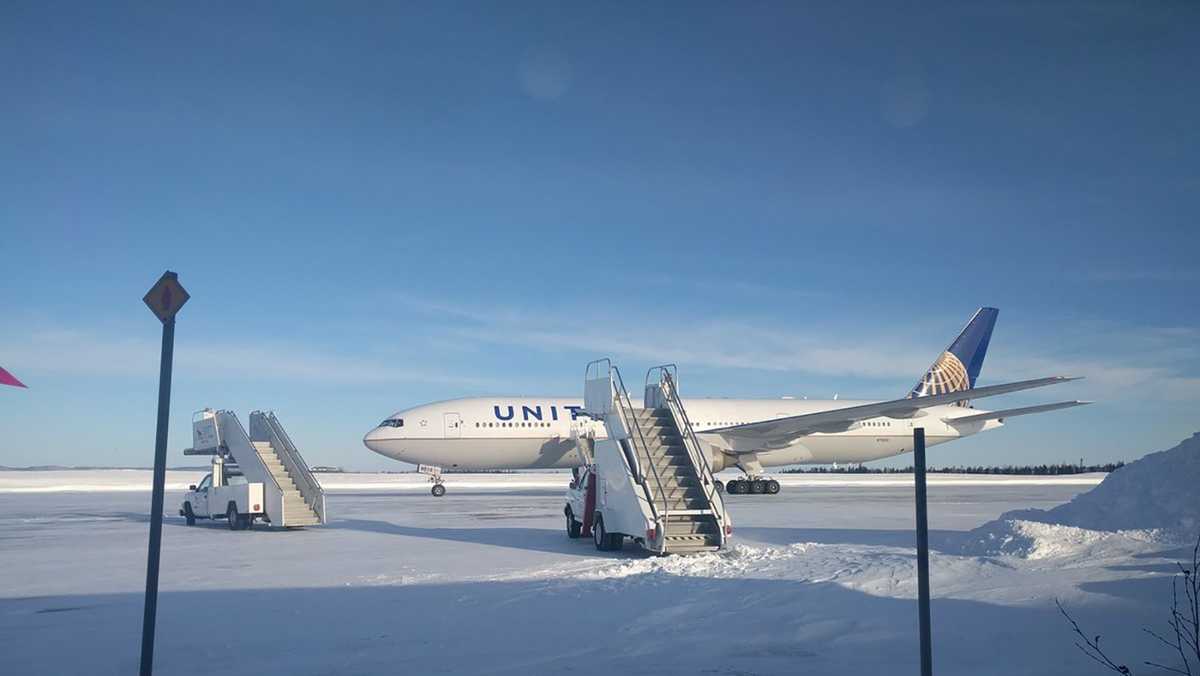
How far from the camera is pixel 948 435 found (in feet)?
135

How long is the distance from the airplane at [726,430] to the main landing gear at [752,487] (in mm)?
38

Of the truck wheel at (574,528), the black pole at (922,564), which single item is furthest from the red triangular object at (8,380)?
the truck wheel at (574,528)

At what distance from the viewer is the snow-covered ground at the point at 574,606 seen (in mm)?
7215

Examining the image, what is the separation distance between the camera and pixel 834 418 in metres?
31.3

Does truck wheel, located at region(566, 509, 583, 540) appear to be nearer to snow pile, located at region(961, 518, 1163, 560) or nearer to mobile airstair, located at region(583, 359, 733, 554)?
mobile airstair, located at region(583, 359, 733, 554)

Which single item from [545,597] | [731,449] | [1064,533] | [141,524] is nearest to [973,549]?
[1064,533]

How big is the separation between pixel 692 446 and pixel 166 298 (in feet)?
34.9

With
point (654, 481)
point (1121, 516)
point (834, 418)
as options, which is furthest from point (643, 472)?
point (834, 418)

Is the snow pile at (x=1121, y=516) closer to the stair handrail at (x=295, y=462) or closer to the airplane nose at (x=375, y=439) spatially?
the stair handrail at (x=295, y=462)

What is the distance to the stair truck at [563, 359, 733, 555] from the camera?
14203mm

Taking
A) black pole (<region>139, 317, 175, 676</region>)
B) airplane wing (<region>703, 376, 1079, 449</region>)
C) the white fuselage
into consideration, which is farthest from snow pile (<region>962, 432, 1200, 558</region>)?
the white fuselage

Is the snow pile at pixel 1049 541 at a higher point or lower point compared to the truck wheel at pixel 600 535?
higher

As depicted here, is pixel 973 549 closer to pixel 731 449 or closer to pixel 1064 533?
pixel 1064 533

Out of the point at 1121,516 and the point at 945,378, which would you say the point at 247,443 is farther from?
the point at 945,378
